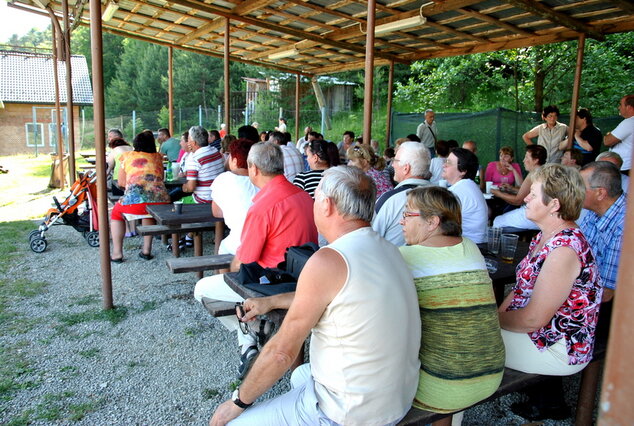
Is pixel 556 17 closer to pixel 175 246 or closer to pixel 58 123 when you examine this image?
pixel 175 246

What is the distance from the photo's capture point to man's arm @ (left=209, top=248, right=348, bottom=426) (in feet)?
4.57

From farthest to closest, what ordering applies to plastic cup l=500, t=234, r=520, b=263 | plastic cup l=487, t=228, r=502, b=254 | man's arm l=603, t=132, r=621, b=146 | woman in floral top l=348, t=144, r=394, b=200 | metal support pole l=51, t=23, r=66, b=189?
metal support pole l=51, t=23, r=66, b=189
man's arm l=603, t=132, r=621, b=146
woman in floral top l=348, t=144, r=394, b=200
plastic cup l=487, t=228, r=502, b=254
plastic cup l=500, t=234, r=520, b=263

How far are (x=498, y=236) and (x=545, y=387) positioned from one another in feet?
3.03

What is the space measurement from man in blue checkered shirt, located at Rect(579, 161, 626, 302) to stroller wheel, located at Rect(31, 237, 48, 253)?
5232 millimetres

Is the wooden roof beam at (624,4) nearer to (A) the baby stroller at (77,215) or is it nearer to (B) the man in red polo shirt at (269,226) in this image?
(B) the man in red polo shirt at (269,226)

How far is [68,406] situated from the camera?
2.49m

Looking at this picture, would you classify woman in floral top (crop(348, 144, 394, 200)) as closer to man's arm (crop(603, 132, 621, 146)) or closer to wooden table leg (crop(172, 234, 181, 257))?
wooden table leg (crop(172, 234, 181, 257))

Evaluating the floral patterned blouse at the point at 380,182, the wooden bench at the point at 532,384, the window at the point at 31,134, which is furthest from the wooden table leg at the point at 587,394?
the window at the point at 31,134

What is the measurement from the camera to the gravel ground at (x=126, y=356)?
248 centimetres

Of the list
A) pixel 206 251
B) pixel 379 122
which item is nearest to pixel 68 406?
pixel 206 251

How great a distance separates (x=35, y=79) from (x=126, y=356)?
2789cm

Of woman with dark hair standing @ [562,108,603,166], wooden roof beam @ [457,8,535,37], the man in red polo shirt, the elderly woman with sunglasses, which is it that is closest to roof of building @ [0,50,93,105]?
wooden roof beam @ [457,8,535,37]

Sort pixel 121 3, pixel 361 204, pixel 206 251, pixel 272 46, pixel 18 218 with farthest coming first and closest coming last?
pixel 272 46, pixel 121 3, pixel 18 218, pixel 206 251, pixel 361 204

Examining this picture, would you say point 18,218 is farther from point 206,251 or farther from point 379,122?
point 379,122
